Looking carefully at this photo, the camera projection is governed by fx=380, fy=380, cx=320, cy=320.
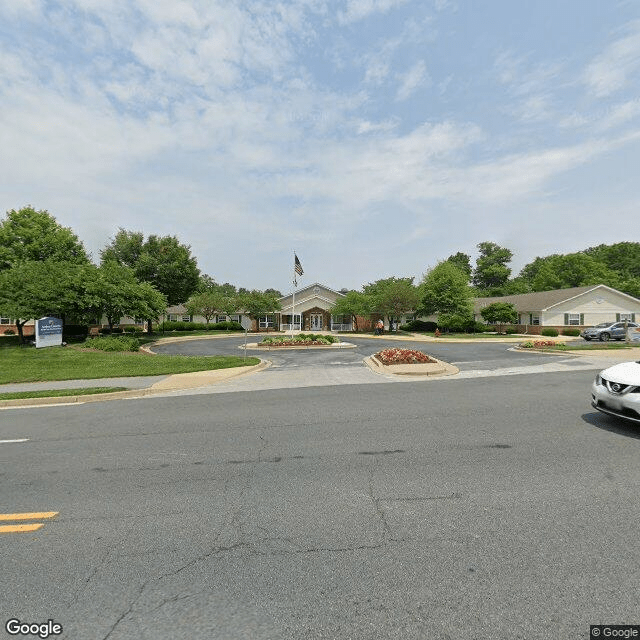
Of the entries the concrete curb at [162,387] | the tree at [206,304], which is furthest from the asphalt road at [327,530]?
the tree at [206,304]

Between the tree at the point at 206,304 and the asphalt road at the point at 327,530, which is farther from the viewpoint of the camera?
the tree at the point at 206,304

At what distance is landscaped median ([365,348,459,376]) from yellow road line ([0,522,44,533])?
12048 millimetres

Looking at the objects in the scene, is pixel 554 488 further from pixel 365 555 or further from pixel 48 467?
pixel 48 467

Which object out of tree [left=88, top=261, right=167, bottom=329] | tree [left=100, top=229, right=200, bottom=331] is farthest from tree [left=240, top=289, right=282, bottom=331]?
tree [left=88, top=261, right=167, bottom=329]

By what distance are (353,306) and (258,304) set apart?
12.3 m

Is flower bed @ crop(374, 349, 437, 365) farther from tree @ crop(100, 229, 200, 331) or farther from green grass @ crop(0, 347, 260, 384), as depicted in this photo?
tree @ crop(100, 229, 200, 331)

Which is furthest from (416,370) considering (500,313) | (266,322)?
(266,322)

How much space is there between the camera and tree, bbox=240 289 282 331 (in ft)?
162

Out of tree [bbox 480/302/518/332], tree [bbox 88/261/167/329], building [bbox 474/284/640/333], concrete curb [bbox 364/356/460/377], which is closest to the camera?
concrete curb [bbox 364/356/460/377]

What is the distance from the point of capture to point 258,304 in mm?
49156

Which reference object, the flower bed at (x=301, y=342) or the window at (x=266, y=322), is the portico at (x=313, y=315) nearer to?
the window at (x=266, y=322)

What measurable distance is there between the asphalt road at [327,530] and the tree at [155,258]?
39.0 metres

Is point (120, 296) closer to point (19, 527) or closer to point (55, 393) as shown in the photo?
point (55, 393)

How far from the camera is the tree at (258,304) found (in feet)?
162
